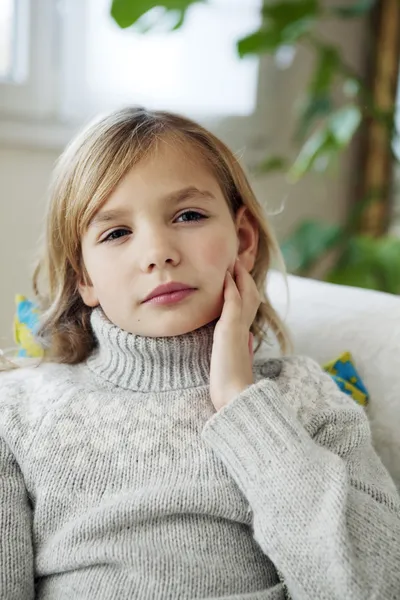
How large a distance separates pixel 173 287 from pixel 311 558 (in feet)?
1.23

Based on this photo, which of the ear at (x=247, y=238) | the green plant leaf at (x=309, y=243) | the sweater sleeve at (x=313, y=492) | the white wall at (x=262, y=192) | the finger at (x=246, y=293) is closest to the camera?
the sweater sleeve at (x=313, y=492)

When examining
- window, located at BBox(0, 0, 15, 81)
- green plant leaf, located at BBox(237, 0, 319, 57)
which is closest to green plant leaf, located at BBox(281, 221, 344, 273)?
green plant leaf, located at BBox(237, 0, 319, 57)

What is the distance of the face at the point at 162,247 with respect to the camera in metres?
0.94

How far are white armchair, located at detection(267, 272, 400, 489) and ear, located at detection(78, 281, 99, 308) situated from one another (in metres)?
0.35

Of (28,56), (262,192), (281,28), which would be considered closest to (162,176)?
(28,56)

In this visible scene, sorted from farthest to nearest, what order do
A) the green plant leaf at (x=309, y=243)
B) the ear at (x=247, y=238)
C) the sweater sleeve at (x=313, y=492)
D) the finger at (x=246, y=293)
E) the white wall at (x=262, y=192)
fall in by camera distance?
the green plant leaf at (x=309, y=243) → the white wall at (x=262, y=192) → the ear at (x=247, y=238) → the finger at (x=246, y=293) → the sweater sleeve at (x=313, y=492)

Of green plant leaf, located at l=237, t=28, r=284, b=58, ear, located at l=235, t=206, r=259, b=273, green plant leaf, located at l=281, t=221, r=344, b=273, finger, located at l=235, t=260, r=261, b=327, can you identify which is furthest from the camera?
green plant leaf, located at l=281, t=221, r=344, b=273

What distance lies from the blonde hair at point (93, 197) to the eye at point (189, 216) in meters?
0.09

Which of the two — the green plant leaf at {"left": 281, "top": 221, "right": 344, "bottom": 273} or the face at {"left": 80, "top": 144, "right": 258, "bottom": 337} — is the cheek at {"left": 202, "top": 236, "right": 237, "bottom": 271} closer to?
the face at {"left": 80, "top": 144, "right": 258, "bottom": 337}

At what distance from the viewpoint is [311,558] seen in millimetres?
770

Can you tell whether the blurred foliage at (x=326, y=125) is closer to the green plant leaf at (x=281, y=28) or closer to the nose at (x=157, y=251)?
the green plant leaf at (x=281, y=28)

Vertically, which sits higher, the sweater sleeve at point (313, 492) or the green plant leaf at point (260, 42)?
the green plant leaf at point (260, 42)

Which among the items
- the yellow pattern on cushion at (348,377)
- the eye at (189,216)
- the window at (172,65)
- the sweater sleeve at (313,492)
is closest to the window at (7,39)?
the window at (172,65)

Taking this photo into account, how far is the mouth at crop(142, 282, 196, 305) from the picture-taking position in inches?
36.7
